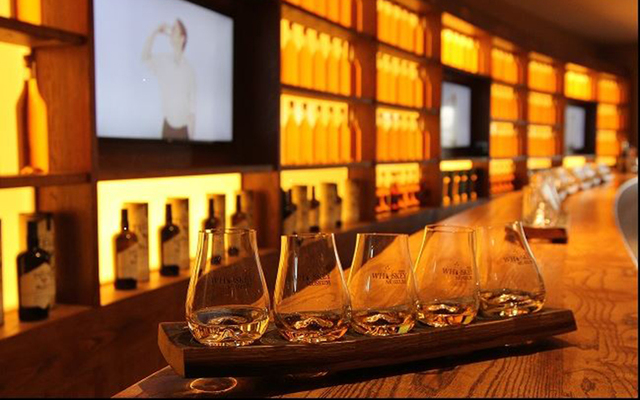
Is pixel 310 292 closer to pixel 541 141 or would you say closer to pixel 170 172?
pixel 170 172

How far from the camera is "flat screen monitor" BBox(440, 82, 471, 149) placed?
6207mm

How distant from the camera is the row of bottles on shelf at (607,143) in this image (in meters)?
10.4

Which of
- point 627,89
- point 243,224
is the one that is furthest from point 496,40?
point 627,89

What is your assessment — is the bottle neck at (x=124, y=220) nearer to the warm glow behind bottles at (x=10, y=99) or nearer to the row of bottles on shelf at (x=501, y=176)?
the warm glow behind bottles at (x=10, y=99)

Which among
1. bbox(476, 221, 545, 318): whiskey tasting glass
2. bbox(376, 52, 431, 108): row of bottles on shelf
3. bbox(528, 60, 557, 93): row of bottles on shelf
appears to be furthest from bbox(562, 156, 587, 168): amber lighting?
bbox(476, 221, 545, 318): whiskey tasting glass

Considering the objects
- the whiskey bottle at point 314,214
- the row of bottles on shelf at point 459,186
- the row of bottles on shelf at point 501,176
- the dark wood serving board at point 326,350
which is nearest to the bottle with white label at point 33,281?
the dark wood serving board at point 326,350

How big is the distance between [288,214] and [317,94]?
0.69 meters

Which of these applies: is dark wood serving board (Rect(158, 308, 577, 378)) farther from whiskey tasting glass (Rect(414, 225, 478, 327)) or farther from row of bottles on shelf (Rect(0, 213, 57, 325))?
row of bottles on shelf (Rect(0, 213, 57, 325))

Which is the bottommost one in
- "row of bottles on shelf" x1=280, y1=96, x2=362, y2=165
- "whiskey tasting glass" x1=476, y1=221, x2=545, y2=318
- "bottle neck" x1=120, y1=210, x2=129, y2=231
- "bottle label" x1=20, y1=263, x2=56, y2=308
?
"bottle label" x1=20, y1=263, x2=56, y2=308

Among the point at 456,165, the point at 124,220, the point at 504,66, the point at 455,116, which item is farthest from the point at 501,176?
the point at 124,220

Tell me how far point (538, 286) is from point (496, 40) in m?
5.76

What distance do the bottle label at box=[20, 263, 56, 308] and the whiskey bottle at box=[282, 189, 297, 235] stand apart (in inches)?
61.2

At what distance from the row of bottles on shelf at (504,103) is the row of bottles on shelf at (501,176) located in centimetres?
54

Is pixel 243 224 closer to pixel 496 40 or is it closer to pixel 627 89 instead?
pixel 496 40
